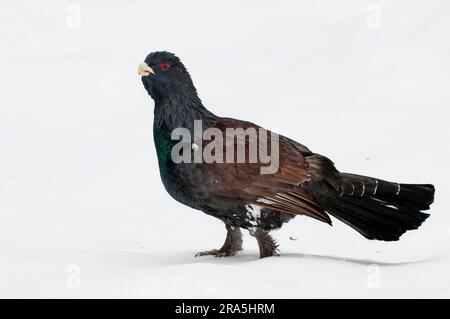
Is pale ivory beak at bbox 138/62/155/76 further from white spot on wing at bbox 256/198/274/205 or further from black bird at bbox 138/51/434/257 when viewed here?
white spot on wing at bbox 256/198/274/205

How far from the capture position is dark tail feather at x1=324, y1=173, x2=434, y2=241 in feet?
25.4

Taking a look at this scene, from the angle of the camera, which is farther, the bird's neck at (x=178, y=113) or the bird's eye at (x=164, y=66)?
the bird's eye at (x=164, y=66)

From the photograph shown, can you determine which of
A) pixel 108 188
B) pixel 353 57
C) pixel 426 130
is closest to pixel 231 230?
pixel 108 188

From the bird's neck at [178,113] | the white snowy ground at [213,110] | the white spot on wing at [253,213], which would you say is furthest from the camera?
the bird's neck at [178,113]

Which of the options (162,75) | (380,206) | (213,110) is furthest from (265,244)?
(213,110)

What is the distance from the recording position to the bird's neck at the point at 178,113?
7848 mm

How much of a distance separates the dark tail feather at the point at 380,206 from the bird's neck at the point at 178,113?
50.8 inches

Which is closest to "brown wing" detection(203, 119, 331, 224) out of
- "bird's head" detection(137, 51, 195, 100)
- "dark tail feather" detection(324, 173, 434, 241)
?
"dark tail feather" detection(324, 173, 434, 241)

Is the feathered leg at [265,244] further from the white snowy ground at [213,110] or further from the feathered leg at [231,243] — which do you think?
the feathered leg at [231,243]

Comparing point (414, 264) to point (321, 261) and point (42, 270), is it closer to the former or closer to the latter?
point (321, 261)

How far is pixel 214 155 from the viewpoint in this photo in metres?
7.50

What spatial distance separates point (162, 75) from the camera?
26.2 feet

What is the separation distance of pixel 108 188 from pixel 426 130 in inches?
158

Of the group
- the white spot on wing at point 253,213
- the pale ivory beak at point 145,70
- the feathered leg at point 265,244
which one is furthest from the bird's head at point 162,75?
the feathered leg at point 265,244
